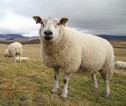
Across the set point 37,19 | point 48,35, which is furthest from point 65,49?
point 37,19

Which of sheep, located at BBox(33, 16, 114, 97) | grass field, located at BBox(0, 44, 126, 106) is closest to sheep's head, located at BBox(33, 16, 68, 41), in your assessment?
sheep, located at BBox(33, 16, 114, 97)

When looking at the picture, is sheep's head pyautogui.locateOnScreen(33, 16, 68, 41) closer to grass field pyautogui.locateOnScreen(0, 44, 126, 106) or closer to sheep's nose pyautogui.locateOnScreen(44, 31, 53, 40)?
sheep's nose pyautogui.locateOnScreen(44, 31, 53, 40)

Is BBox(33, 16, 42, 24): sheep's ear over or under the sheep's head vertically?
over

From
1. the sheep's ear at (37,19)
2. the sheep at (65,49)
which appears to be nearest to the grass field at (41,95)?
the sheep at (65,49)

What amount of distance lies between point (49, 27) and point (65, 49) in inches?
56.8

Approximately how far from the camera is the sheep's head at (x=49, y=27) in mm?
9000

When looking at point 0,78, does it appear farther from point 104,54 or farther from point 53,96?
point 104,54

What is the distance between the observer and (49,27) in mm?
9086

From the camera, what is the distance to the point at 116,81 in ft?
58.5

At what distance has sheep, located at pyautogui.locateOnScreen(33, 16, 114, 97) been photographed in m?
9.48

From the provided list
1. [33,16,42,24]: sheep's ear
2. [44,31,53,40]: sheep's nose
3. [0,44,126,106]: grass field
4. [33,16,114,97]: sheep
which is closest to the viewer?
[44,31,53,40]: sheep's nose

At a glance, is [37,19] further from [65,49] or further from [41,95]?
[41,95]

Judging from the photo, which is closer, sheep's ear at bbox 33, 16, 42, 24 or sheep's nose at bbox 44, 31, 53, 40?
sheep's nose at bbox 44, 31, 53, 40

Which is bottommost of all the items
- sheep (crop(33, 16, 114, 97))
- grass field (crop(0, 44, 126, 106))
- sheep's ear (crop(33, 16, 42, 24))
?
grass field (crop(0, 44, 126, 106))
